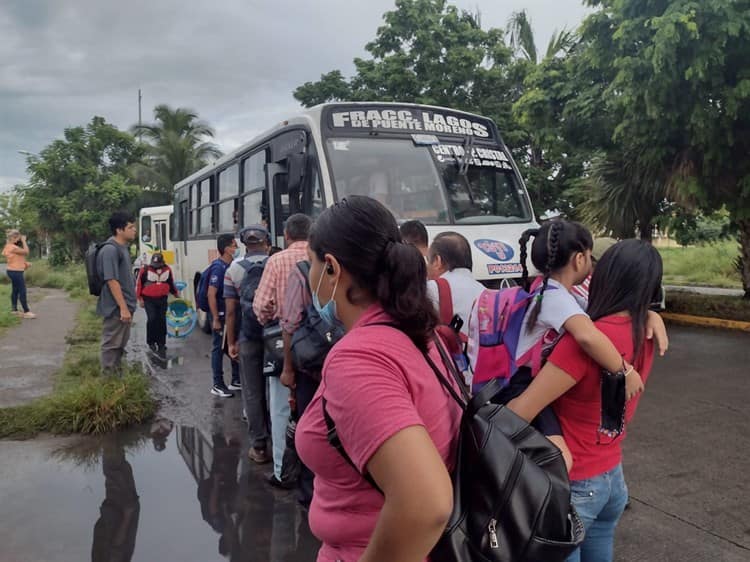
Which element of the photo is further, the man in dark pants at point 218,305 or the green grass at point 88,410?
the man in dark pants at point 218,305

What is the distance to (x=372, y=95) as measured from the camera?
18.3 meters

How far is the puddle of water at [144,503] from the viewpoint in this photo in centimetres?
346

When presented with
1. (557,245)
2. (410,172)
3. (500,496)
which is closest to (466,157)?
(410,172)

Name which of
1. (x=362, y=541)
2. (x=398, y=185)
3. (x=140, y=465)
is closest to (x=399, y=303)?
(x=362, y=541)

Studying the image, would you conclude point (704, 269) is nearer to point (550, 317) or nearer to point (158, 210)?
point (158, 210)

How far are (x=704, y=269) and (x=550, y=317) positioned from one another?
66.5ft

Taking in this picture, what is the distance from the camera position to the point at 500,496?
1243 mm

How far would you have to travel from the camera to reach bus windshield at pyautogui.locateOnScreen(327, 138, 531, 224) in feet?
20.4

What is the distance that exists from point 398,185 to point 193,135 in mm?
28396

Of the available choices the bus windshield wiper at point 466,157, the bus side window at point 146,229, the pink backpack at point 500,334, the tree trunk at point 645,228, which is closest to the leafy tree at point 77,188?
the bus side window at point 146,229

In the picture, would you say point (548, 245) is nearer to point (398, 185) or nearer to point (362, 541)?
point (362, 541)

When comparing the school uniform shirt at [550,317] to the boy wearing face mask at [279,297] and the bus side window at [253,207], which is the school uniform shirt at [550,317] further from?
the bus side window at [253,207]

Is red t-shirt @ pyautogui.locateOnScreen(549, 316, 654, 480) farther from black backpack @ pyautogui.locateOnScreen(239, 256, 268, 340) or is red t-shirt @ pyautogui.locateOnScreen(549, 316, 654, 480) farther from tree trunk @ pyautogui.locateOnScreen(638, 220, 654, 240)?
tree trunk @ pyautogui.locateOnScreen(638, 220, 654, 240)

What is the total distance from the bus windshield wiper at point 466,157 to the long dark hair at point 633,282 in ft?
14.8
